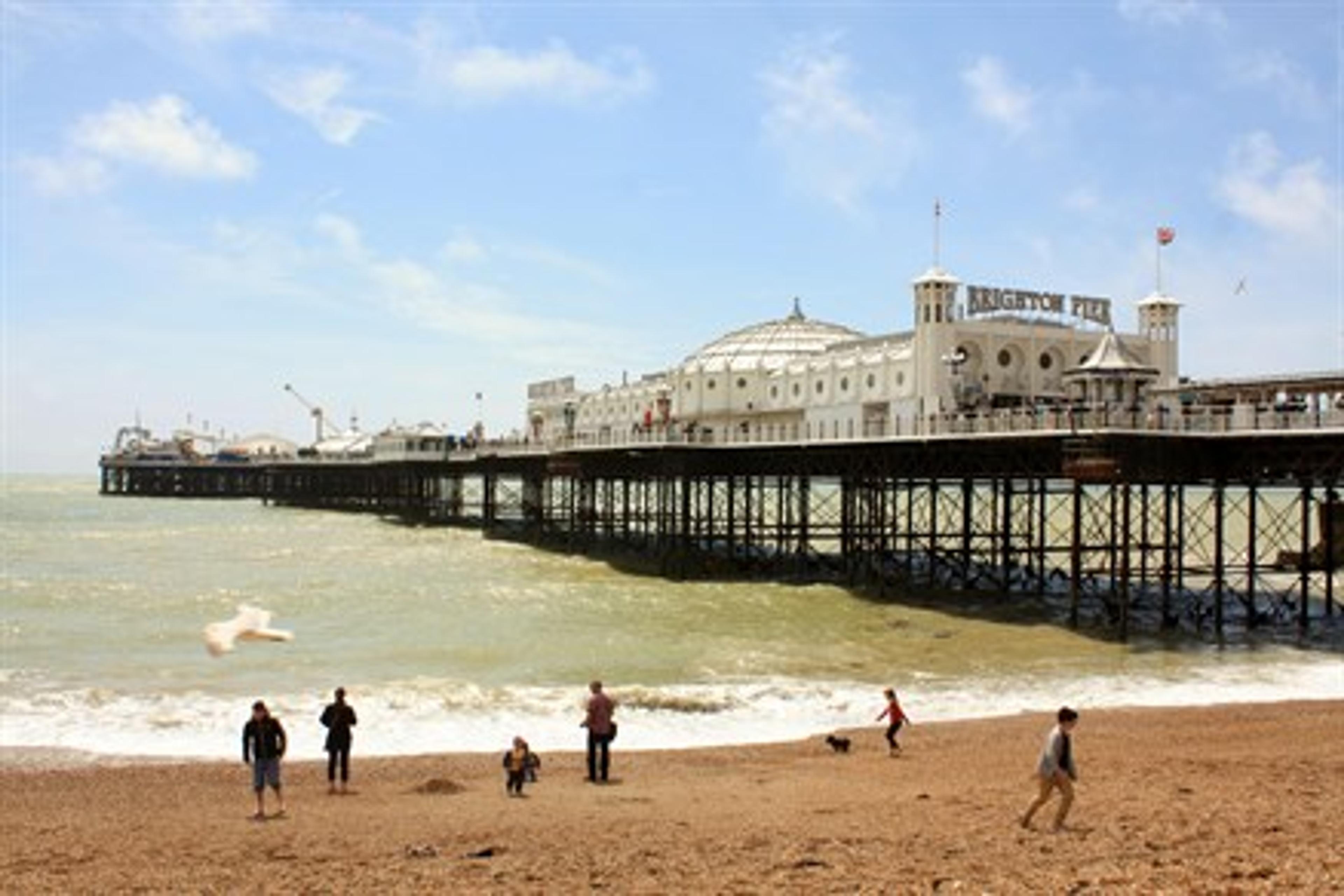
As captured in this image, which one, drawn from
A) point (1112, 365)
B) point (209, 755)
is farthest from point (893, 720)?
point (1112, 365)

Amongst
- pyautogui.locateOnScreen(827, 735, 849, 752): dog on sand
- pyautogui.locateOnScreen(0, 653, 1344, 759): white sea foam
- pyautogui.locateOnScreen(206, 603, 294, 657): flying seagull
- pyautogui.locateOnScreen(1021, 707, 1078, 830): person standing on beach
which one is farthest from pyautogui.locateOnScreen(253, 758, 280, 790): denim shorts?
pyautogui.locateOnScreen(1021, 707, 1078, 830): person standing on beach

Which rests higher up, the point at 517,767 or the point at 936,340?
the point at 936,340

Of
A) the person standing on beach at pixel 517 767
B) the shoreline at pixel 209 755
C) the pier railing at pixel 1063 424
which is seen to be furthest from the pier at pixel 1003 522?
the person standing on beach at pixel 517 767

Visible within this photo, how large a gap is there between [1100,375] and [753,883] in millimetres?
31038

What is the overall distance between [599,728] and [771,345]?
60450 millimetres

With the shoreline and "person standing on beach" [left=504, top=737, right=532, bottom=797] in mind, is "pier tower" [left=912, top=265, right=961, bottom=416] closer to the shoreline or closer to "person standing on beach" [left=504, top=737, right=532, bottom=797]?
the shoreline

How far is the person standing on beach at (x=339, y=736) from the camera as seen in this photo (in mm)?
18922

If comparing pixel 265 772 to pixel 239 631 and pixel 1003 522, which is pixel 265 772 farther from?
pixel 1003 522

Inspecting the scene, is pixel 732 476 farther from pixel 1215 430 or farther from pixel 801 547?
pixel 1215 430

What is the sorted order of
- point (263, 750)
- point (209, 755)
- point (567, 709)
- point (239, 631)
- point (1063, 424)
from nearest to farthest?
1. point (239, 631)
2. point (263, 750)
3. point (209, 755)
4. point (567, 709)
5. point (1063, 424)

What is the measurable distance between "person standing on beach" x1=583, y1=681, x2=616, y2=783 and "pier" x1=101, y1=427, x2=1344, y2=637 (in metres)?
20.0

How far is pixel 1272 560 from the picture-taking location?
78.0 meters

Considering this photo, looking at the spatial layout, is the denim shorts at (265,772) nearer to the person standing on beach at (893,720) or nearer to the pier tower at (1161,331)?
the person standing on beach at (893,720)

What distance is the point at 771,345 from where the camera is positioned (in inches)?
3098
